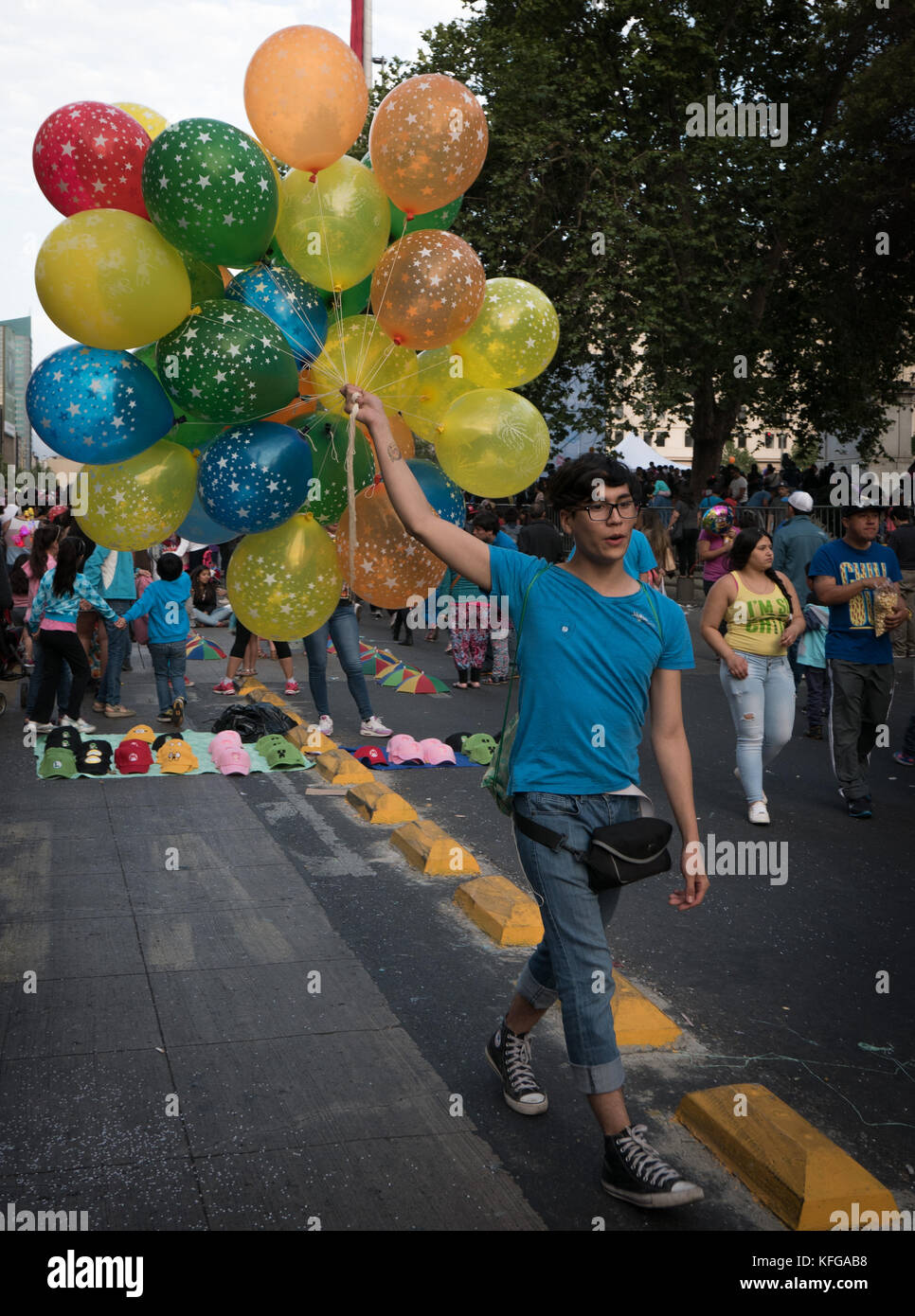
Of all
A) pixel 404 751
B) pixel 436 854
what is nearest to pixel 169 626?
pixel 404 751

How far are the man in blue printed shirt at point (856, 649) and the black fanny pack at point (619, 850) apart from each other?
469 cm

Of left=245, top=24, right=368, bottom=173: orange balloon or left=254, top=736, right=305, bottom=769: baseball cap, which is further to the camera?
left=254, top=736, right=305, bottom=769: baseball cap

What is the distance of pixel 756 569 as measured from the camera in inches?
298

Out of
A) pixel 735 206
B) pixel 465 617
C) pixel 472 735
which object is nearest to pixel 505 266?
pixel 735 206

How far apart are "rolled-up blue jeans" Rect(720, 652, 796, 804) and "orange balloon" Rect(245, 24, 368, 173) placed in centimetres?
449

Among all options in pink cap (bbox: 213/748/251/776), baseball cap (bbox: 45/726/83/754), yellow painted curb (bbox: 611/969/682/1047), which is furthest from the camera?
baseball cap (bbox: 45/726/83/754)

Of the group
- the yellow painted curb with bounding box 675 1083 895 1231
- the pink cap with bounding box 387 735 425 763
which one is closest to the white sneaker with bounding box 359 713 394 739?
the pink cap with bounding box 387 735 425 763

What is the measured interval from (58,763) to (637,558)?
6209mm

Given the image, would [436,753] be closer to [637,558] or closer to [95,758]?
[95,758]

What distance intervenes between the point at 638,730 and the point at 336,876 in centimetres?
323

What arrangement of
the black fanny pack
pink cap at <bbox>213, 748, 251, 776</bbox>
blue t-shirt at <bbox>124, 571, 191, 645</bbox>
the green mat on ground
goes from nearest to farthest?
1. the black fanny pack
2. the green mat on ground
3. pink cap at <bbox>213, 748, 251, 776</bbox>
4. blue t-shirt at <bbox>124, 571, 191, 645</bbox>

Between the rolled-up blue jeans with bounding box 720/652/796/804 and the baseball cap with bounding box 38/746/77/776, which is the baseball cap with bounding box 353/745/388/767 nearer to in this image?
the baseball cap with bounding box 38/746/77/776

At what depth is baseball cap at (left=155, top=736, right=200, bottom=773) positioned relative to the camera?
29.3 feet

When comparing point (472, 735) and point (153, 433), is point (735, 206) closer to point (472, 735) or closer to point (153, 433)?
point (472, 735)
